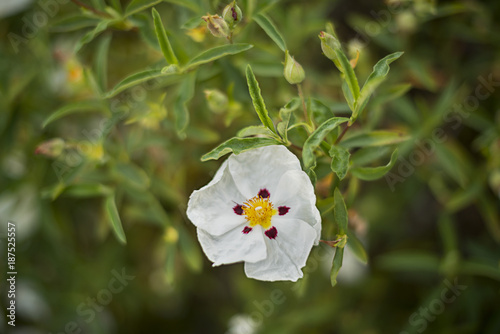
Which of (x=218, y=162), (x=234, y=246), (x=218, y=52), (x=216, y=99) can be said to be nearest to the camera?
(x=234, y=246)

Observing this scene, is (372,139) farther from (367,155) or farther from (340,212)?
(340,212)

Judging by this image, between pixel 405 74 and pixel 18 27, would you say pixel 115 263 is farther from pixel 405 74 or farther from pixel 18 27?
pixel 405 74

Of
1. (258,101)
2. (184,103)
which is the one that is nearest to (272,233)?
(258,101)

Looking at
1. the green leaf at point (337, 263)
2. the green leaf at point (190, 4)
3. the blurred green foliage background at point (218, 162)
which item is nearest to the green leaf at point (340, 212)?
the green leaf at point (337, 263)

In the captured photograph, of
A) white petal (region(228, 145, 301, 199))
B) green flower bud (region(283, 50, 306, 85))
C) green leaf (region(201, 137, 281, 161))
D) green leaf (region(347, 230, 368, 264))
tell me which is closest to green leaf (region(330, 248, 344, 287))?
green leaf (region(347, 230, 368, 264))

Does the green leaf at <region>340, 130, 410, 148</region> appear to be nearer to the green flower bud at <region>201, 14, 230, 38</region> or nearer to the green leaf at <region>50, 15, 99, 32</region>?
the green flower bud at <region>201, 14, 230, 38</region>

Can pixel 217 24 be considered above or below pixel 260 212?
above
